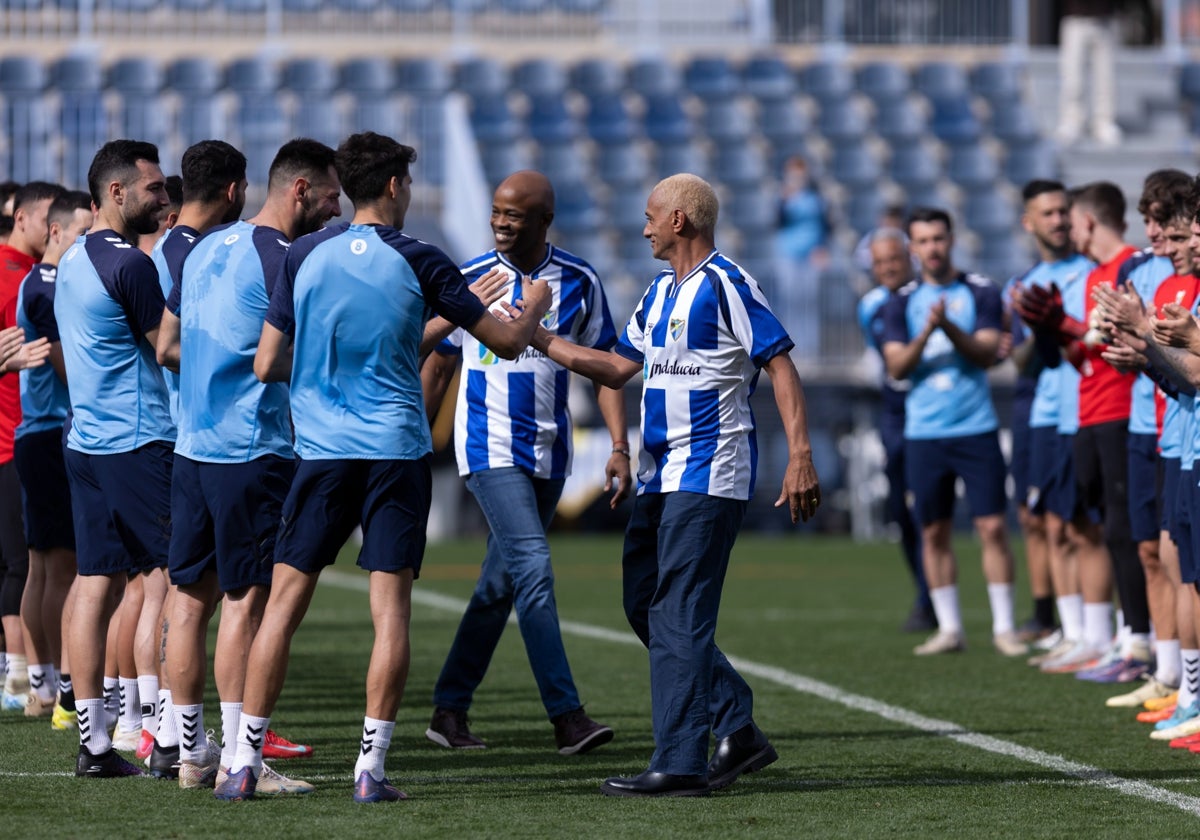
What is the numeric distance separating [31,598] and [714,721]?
3285mm

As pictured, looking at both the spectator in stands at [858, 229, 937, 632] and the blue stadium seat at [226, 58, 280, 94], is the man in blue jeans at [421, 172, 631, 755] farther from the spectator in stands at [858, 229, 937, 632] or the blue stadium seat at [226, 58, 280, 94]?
the blue stadium seat at [226, 58, 280, 94]

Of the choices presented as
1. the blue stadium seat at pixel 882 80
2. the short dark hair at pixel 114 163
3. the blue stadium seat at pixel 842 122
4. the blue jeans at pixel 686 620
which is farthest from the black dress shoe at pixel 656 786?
the blue stadium seat at pixel 882 80

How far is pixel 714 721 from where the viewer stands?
22.1 ft

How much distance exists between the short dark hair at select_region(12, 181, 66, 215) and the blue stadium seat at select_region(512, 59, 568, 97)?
1649cm

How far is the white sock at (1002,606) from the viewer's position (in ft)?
36.4

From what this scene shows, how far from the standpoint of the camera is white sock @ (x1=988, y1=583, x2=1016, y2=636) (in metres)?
11.1

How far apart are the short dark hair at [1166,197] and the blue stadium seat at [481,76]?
17.3m

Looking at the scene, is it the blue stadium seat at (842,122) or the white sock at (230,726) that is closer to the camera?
the white sock at (230,726)

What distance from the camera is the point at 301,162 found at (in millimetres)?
6480

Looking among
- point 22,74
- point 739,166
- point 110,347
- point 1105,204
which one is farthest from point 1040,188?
point 22,74

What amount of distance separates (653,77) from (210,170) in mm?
18803

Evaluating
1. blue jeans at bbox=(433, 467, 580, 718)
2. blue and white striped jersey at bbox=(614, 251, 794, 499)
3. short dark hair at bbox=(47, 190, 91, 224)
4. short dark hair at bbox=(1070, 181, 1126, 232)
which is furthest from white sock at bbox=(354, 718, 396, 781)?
short dark hair at bbox=(1070, 181, 1126, 232)

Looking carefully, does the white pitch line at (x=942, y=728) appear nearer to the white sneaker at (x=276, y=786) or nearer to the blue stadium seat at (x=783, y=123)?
the white sneaker at (x=276, y=786)

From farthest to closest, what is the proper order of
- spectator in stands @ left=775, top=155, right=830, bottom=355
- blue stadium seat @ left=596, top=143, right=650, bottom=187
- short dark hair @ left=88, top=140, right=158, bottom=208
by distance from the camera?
blue stadium seat @ left=596, top=143, right=650, bottom=187, spectator in stands @ left=775, top=155, right=830, bottom=355, short dark hair @ left=88, top=140, right=158, bottom=208
